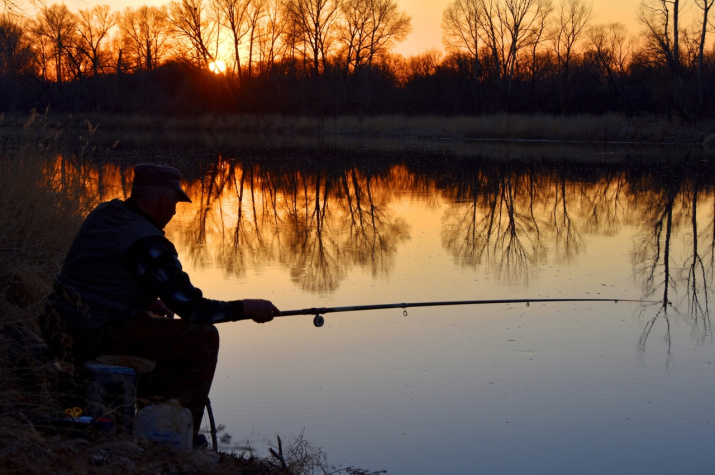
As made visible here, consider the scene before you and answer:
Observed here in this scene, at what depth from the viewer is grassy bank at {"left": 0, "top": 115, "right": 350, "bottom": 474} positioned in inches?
94.4

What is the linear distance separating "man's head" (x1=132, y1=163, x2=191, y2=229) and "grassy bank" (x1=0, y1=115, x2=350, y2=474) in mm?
714

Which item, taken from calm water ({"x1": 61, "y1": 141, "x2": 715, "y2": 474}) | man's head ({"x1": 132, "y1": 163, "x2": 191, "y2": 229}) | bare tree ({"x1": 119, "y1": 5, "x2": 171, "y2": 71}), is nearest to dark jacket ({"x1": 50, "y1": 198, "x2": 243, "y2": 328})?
man's head ({"x1": 132, "y1": 163, "x2": 191, "y2": 229})

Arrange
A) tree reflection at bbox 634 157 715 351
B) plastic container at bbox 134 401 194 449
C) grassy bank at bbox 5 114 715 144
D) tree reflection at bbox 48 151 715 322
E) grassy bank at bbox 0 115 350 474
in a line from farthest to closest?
1. grassy bank at bbox 5 114 715 144
2. tree reflection at bbox 48 151 715 322
3. tree reflection at bbox 634 157 715 351
4. plastic container at bbox 134 401 194 449
5. grassy bank at bbox 0 115 350 474

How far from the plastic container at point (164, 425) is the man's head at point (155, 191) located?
782mm

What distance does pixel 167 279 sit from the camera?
306 centimetres

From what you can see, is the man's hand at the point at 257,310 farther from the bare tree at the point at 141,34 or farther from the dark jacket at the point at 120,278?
the bare tree at the point at 141,34

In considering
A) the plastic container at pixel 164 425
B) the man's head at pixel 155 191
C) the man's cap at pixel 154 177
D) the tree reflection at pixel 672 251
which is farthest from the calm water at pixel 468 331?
the man's cap at pixel 154 177

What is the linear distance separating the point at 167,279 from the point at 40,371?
27.4 inches

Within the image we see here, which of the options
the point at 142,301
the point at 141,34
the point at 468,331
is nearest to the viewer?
the point at 142,301

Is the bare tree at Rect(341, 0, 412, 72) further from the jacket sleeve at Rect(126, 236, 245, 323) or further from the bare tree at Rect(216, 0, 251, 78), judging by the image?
the jacket sleeve at Rect(126, 236, 245, 323)

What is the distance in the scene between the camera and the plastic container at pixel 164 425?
2.91 metres

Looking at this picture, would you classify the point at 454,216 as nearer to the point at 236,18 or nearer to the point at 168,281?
the point at 168,281

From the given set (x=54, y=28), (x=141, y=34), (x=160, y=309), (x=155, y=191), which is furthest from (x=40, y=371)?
(x=141, y=34)

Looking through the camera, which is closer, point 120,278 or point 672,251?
point 120,278
